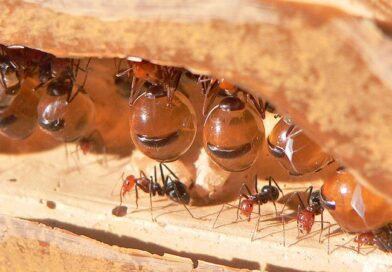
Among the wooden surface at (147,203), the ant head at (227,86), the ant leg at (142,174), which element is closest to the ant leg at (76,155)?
the wooden surface at (147,203)

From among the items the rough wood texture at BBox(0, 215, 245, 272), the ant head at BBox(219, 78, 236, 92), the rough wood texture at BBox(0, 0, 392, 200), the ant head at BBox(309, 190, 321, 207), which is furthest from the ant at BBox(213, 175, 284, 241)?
the rough wood texture at BBox(0, 0, 392, 200)

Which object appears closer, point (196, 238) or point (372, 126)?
point (372, 126)

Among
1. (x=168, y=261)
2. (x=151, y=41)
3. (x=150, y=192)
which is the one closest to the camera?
(x=151, y=41)

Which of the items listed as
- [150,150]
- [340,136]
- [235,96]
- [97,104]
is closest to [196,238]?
[150,150]

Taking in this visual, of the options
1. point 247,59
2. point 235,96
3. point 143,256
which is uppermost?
point 247,59

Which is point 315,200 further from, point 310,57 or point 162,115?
point 310,57

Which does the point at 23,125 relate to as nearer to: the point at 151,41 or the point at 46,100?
the point at 46,100

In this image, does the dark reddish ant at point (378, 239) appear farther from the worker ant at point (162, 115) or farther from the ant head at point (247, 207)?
the worker ant at point (162, 115)

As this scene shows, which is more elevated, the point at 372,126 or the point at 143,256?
the point at 372,126
